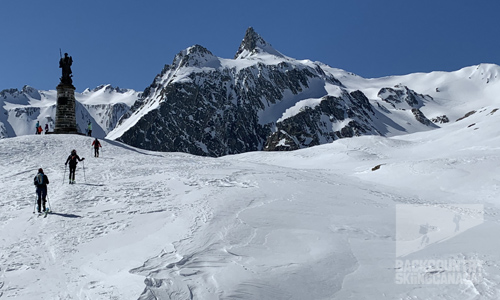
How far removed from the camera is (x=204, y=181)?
17812mm

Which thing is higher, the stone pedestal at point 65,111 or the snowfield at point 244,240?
the stone pedestal at point 65,111

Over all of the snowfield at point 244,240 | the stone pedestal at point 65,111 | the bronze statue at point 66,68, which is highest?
the bronze statue at point 66,68

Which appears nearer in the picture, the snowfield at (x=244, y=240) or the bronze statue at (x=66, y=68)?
the snowfield at (x=244, y=240)

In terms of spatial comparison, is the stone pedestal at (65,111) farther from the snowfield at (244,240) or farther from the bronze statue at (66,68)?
the snowfield at (244,240)

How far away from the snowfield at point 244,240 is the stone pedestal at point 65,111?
2731cm

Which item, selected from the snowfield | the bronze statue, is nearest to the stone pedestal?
the bronze statue

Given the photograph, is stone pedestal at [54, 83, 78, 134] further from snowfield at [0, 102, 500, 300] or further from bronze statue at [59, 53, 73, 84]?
snowfield at [0, 102, 500, 300]

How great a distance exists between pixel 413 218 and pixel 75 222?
10315mm

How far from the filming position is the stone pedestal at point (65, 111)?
45.6 m

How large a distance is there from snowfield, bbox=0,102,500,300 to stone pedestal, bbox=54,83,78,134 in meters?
27.3

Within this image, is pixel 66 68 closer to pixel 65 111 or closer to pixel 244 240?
pixel 65 111

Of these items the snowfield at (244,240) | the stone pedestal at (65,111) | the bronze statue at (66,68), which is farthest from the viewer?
the bronze statue at (66,68)

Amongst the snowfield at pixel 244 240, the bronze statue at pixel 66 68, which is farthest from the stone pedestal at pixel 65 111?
the snowfield at pixel 244 240

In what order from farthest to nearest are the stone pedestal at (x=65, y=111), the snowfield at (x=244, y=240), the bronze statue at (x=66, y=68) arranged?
the bronze statue at (x=66, y=68) < the stone pedestal at (x=65, y=111) < the snowfield at (x=244, y=240)
